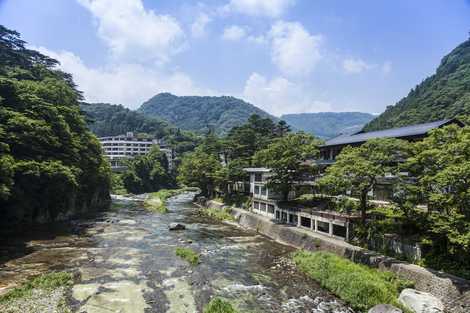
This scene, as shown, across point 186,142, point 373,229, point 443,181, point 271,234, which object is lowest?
point 271,234

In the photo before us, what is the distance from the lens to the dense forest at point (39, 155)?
1314 inches

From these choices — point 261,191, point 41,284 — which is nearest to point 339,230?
point 261,191

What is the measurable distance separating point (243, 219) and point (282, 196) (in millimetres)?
6766

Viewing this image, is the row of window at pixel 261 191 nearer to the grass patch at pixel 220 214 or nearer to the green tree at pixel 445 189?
the grass patch at pixel 220 214

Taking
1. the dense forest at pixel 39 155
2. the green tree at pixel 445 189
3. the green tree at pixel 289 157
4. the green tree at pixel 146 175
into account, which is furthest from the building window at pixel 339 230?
the green tree at pixel 146 175

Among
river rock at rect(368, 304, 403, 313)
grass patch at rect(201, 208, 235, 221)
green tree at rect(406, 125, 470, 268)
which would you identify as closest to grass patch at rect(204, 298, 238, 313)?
river rock at rect(368, 304, 403, 313)

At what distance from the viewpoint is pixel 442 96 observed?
9275cm

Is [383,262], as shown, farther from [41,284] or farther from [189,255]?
[41,284]

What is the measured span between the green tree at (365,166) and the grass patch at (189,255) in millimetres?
12534

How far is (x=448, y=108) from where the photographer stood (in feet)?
274

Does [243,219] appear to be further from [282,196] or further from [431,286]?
[431,286]

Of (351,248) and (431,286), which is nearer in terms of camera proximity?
(431,286)

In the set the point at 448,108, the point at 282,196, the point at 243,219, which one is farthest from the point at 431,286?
the point at 448,108

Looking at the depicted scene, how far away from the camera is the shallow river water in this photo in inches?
736
